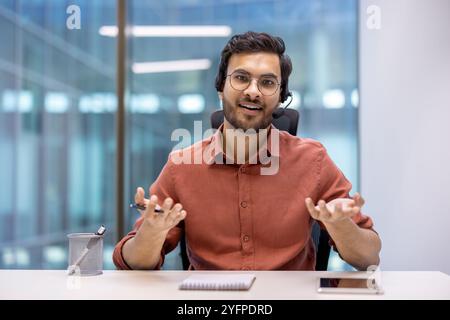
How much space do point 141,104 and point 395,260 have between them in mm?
1884

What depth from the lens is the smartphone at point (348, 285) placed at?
1.03 metres

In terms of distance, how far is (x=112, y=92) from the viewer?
10.2 feet

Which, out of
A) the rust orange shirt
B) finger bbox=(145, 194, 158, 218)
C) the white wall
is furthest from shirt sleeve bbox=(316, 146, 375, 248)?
the white wall

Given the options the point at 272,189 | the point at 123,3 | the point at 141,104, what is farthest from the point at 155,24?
the point at 272,189

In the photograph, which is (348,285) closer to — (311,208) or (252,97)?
(311,208)

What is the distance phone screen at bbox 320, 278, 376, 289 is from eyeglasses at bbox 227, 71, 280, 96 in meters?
0.67

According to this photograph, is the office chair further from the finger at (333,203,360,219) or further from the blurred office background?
the blurred office background

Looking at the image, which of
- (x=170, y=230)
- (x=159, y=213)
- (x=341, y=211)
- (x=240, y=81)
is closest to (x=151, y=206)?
(x=159, y=213)

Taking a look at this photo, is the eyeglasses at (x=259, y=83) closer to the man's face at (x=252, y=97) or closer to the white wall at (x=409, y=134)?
the man's face at (x=252, y=97)

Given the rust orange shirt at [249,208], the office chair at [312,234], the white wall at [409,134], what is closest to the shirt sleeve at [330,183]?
the rust orange shirt at [249,208]

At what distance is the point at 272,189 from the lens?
4.99 feet

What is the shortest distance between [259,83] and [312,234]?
567 mm

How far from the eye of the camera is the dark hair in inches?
62.8

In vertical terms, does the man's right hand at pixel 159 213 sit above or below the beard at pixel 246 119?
below
